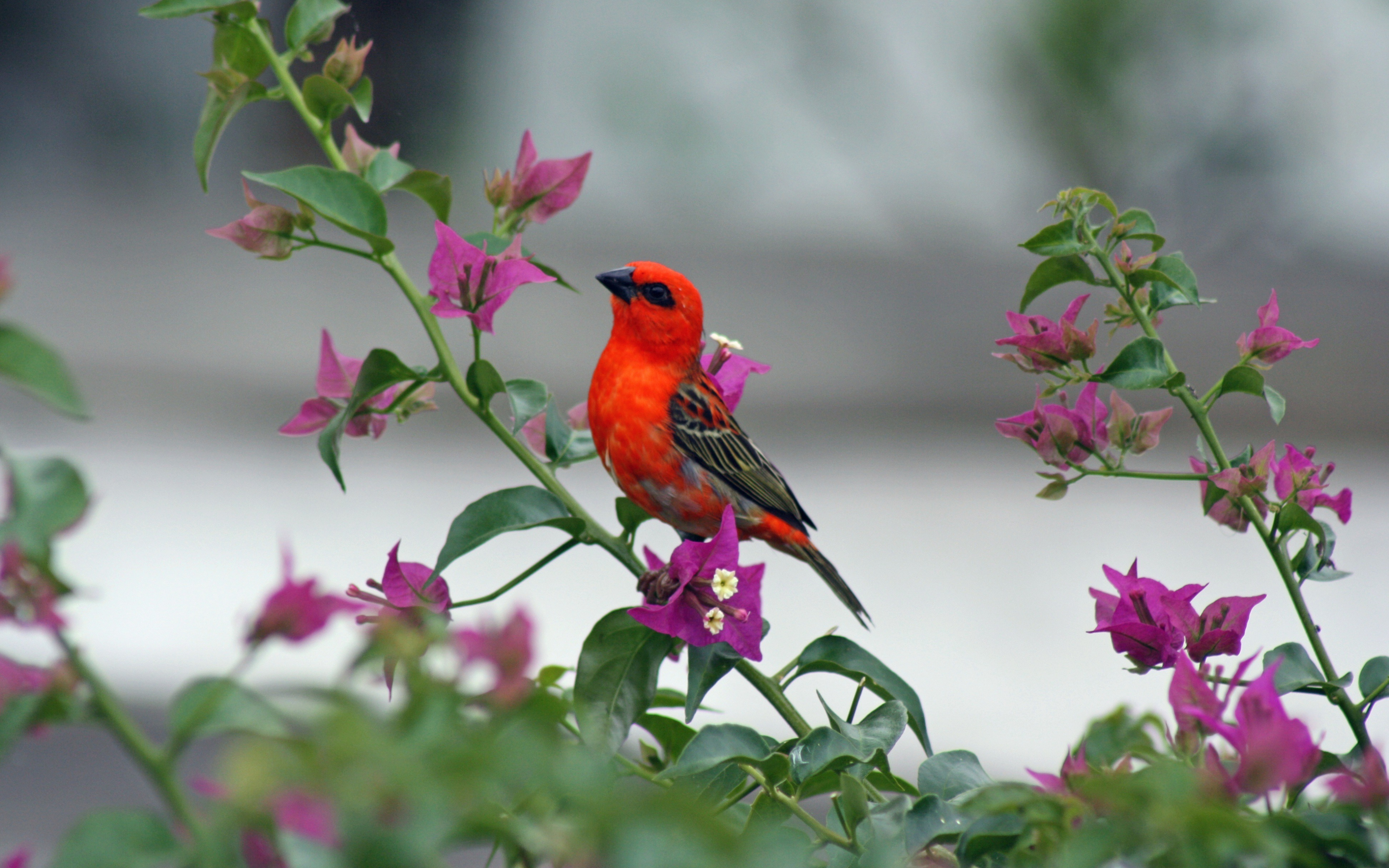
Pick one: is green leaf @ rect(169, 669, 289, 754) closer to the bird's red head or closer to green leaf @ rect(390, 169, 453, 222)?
green leaf @ rect(390, 169, 453, 222)

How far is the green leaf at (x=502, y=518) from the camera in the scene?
0.41 m

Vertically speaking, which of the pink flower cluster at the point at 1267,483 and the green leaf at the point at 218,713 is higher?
the pink flower cluster at the point at 1267,483

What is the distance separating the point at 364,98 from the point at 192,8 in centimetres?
7

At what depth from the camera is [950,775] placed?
37 cm

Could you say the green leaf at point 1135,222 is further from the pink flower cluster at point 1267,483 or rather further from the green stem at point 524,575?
the green stem at point 524,575

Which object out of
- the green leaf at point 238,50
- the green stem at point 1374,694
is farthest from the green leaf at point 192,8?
the green stem at point 1374,694

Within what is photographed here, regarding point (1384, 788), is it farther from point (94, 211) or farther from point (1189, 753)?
point (94, 211)

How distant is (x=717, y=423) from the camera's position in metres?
0.68

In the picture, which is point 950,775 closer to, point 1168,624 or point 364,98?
point 1168,624

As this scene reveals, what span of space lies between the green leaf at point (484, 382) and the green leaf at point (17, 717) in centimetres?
22

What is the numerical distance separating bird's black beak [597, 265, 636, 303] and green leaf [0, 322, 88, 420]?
489mm

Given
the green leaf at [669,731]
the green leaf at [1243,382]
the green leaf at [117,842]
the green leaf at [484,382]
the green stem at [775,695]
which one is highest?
the green leaf at [1243,382]

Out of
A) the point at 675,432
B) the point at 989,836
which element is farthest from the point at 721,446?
the point at 989,836

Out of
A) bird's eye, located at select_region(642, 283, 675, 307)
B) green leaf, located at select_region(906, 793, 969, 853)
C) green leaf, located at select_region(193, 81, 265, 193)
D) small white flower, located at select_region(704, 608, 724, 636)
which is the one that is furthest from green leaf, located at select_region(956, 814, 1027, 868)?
bird's eye, located at select_region(642, 283, 675, 307)
